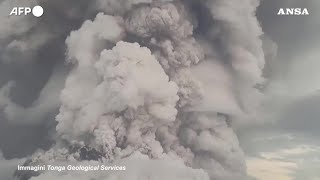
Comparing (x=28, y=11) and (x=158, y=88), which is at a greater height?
(x=28, y=11)

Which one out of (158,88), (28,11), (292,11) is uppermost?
(28,11)

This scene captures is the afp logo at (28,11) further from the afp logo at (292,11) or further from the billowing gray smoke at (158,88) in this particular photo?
the afp logo at (292,11)

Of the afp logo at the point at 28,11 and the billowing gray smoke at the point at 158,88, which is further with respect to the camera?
the afp logo at the point at 28,11

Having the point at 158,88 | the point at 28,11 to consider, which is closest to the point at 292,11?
the point at 158,88

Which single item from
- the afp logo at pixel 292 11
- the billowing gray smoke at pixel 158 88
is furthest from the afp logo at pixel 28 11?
the afp logo at pixel 292 11

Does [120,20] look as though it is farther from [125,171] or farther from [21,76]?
[125,171]

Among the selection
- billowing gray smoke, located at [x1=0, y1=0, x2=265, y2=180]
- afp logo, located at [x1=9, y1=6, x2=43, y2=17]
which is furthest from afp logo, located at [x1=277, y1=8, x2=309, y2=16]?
afp logo, located at [x1=9, y1=6, x2=43, y2=17]

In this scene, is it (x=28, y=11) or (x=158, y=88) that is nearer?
(x=158, y=88)

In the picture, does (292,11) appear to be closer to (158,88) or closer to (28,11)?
(158,88)
